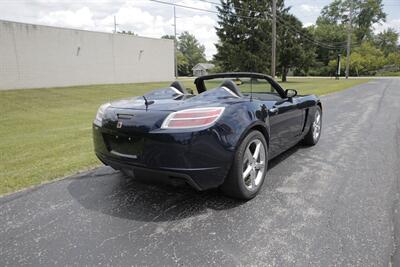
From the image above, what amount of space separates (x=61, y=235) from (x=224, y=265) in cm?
142

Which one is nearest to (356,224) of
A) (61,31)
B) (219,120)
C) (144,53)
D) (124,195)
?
(219,120)

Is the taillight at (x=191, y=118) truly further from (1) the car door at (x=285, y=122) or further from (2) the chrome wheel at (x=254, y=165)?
(1) the car door at (x=285, y=122)

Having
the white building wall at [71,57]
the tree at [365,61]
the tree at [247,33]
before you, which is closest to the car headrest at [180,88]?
the white building wall at [71,57]

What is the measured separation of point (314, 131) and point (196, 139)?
3.45 m

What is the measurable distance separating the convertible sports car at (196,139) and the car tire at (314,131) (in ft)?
5.92

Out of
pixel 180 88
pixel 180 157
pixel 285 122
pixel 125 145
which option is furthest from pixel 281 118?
pixel 125 145

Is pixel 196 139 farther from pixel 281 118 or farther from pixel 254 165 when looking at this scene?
pixel 281 118

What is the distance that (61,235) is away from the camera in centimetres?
251

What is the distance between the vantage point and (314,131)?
212 inches

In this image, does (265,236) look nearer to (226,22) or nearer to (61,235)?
(61,235)

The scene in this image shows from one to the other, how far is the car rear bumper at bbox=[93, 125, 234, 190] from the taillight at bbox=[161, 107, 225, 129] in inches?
3.4

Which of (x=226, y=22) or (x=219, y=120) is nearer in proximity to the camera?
(x=219, y=120)

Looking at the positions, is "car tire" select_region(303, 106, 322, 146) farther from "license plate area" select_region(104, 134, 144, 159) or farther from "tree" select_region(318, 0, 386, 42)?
"tree" select_region(318, 0, 386, 42)

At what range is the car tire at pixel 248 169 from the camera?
2945mm
